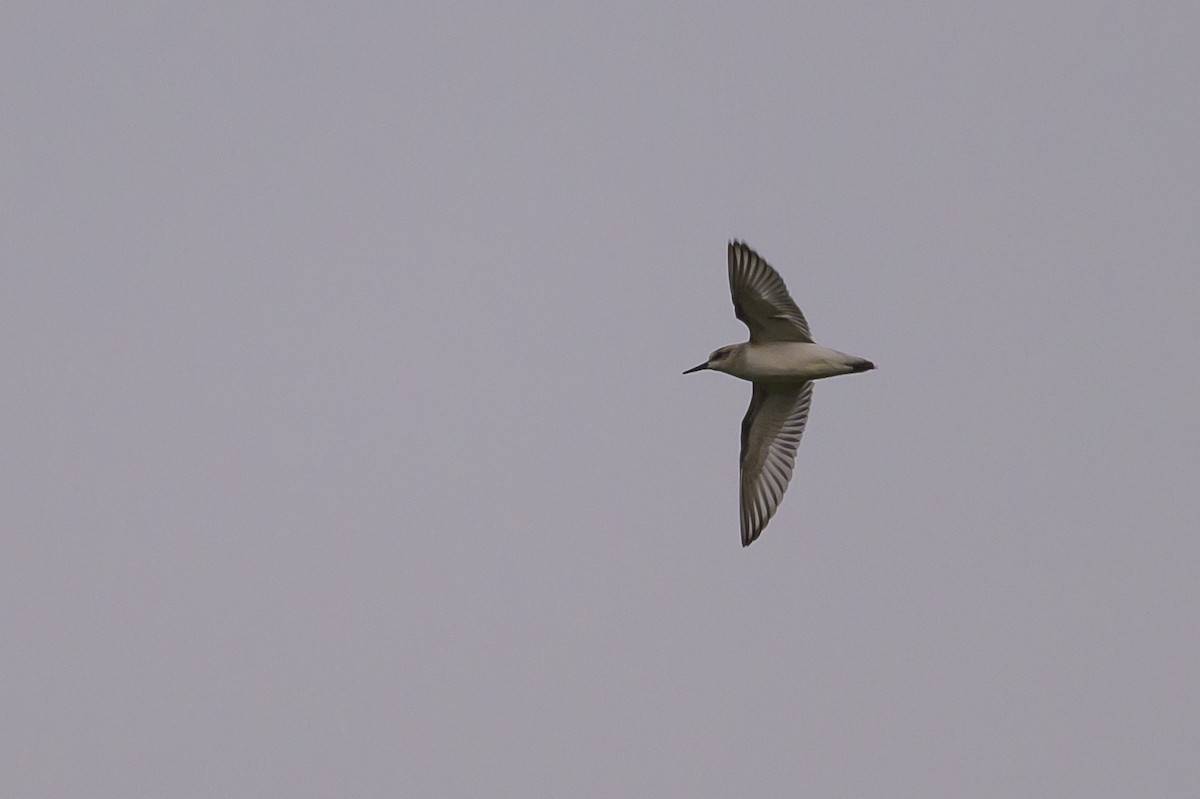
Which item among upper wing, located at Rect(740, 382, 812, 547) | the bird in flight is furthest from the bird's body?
upper wing, located at Rect(740, 382, 812, 547)

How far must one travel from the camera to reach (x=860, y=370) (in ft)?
66.6

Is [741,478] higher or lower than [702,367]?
lower

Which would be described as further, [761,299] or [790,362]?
[790,362]

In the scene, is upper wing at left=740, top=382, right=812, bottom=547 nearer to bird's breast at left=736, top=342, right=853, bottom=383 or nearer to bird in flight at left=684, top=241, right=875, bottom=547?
bird in flight at left=684, top=241, right=875, bottom=547

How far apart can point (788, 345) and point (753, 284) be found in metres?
1.08

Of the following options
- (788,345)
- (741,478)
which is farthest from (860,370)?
(741,478)

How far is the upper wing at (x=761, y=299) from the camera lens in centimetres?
1975

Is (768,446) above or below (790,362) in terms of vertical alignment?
below

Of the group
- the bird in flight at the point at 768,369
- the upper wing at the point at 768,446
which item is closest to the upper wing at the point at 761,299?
the bird in flight at the point at 768,369

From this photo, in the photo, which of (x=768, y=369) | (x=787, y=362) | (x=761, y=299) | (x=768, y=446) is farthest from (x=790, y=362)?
(x=768, y=446)

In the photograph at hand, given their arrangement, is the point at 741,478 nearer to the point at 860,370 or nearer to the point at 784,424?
the point at 784,424

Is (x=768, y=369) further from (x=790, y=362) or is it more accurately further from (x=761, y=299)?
(x=761, y=299)

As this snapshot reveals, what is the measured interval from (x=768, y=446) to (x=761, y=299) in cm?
256

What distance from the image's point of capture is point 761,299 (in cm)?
1994
